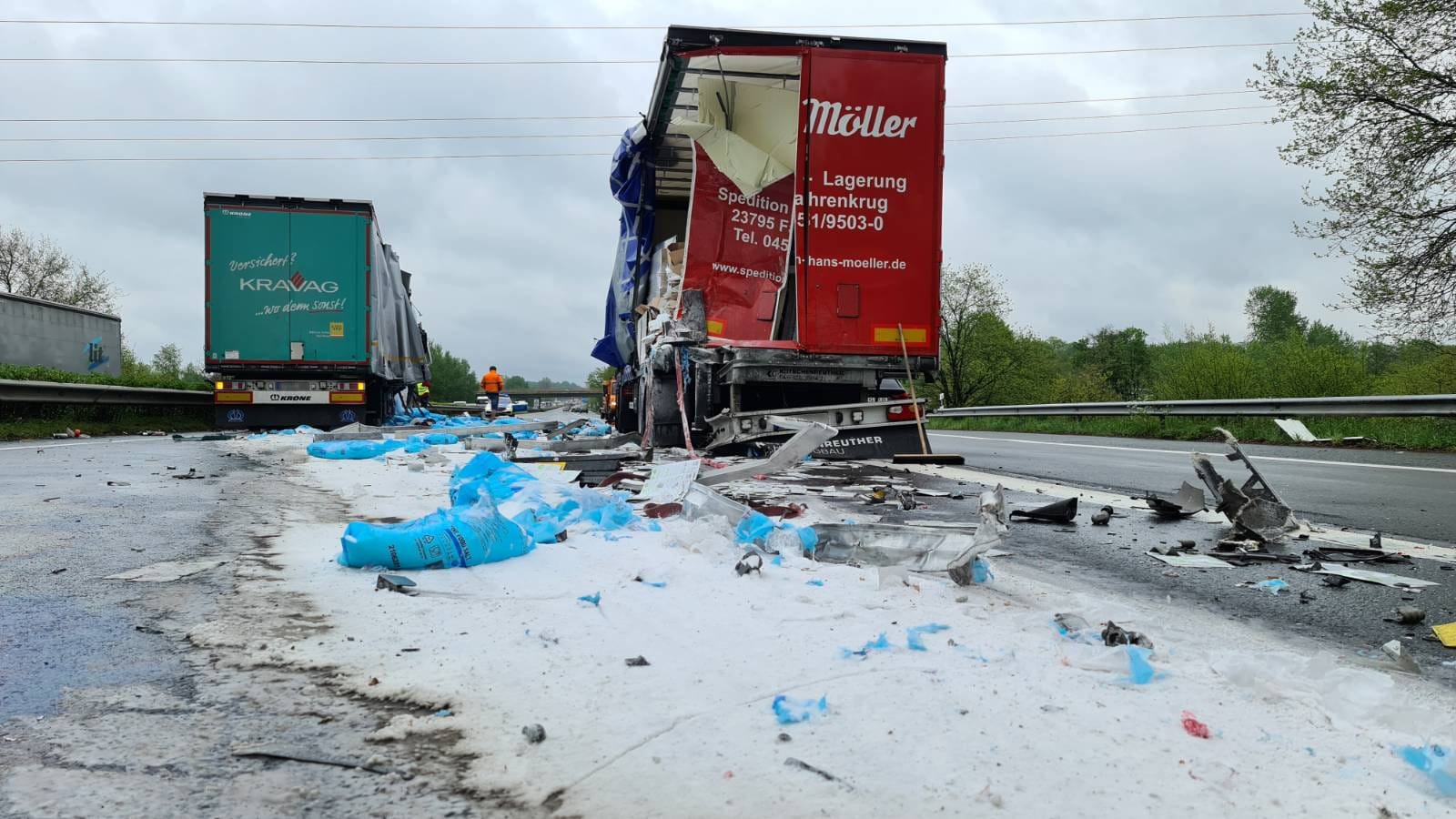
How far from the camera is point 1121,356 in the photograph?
72.6 m

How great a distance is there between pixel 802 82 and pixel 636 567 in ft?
16.0

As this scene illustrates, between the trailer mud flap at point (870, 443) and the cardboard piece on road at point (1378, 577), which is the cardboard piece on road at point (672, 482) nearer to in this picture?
the trailer mud flap at point (870, 443)

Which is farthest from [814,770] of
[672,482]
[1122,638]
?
[672,482]

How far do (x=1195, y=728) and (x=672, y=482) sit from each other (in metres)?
3.02

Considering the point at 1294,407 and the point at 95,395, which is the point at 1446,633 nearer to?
the point at 1294,407

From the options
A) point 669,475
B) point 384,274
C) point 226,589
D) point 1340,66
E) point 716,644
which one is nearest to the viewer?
point 716,644

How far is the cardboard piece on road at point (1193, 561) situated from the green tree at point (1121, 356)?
66.2 meters

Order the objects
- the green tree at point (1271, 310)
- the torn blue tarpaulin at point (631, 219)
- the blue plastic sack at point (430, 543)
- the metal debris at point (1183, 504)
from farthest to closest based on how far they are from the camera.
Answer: the green tree at point (1271, 310), the torn blue tarpaulin at point (631, 219), the metal debris at point (1183, 504), the blue plastic sack at point (430, 543)

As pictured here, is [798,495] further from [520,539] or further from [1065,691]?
[1065,691]

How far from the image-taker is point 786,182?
856 centimetres

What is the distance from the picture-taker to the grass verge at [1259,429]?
9.36 meters

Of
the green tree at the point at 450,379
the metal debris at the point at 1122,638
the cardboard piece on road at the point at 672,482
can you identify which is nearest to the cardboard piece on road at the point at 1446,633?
the metal debris at the point at 1122,638

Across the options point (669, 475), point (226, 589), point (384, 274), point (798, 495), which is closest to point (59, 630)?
point (226, 589)

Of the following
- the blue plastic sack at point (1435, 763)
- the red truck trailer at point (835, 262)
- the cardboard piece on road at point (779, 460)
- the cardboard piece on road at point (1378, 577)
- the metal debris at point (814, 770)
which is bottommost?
the cardboard piece on road at point (1378, 577)
